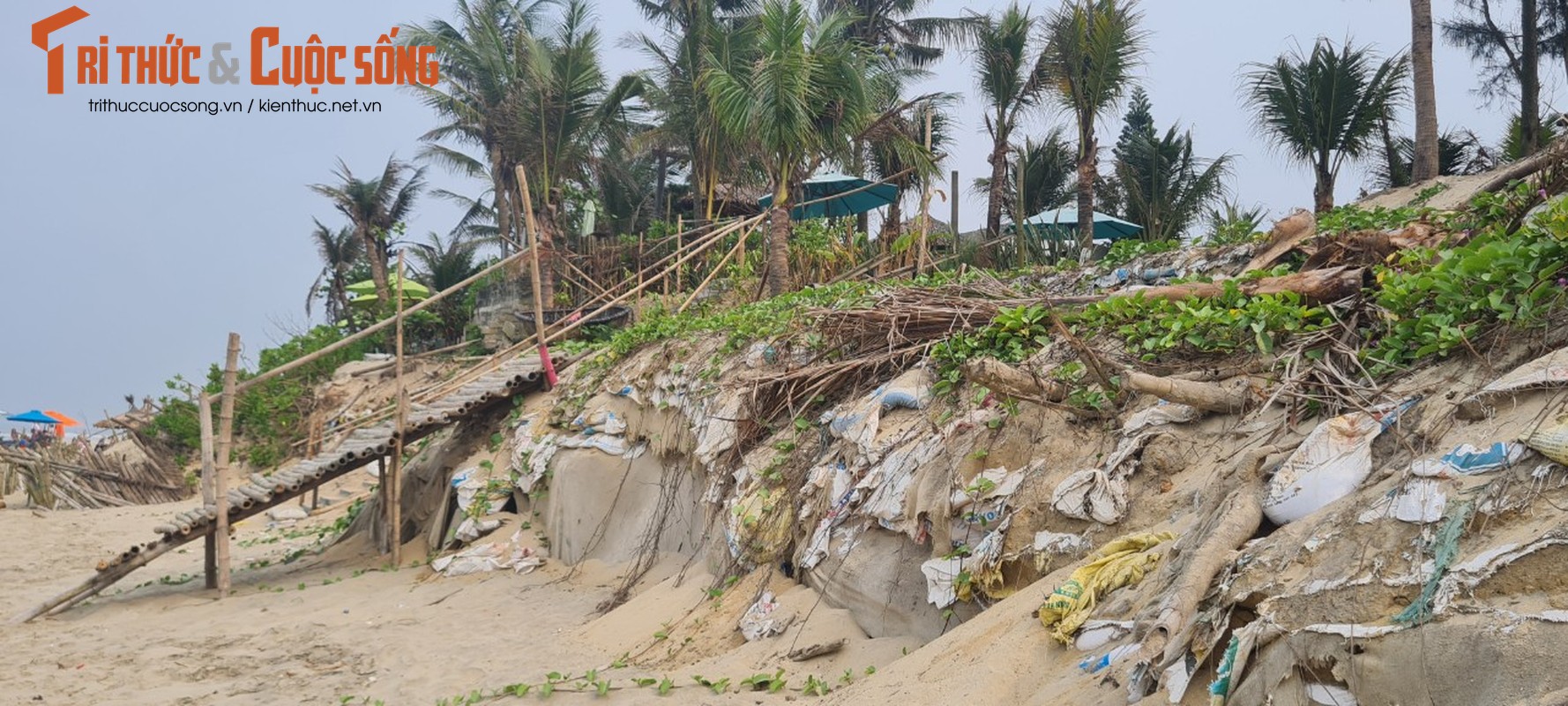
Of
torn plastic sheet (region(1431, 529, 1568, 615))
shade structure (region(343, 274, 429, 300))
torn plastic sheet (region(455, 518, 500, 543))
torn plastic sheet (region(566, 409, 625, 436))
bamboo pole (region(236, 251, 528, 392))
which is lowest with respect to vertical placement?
torn plastic sheet (region(455, 518, 500, 543))

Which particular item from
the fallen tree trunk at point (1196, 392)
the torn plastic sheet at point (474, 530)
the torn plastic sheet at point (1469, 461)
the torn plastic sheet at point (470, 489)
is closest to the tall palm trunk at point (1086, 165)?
the torn plastic sheet at point (470, 489)

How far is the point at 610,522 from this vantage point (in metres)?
9.52

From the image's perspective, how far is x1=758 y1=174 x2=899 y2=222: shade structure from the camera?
17.6 meters

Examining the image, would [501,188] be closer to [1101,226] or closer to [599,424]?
[1101,226]

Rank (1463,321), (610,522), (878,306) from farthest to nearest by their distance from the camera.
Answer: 1. (610,522)
2. (878,306)
3. (1463,321)

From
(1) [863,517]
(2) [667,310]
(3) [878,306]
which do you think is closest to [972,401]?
(1) [863,517]

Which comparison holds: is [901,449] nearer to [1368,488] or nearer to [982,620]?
[982,620]

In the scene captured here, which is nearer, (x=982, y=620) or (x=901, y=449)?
(x=982, y=620)

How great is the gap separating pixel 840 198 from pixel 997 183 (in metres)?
3.03

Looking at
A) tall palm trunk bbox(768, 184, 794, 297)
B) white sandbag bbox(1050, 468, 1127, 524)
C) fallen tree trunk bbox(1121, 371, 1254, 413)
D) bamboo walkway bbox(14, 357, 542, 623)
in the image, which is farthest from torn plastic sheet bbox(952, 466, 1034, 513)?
tall palm trunk bbox(768, 184, 794, 297)

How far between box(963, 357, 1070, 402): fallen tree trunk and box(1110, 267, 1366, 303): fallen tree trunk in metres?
0.87

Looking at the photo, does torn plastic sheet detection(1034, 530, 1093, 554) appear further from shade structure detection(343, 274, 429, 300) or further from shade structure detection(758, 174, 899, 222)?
shade structure detection(343, 274, 429, 300)

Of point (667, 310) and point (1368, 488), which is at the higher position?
point (667, 310)

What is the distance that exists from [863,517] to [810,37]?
8.81 metres
